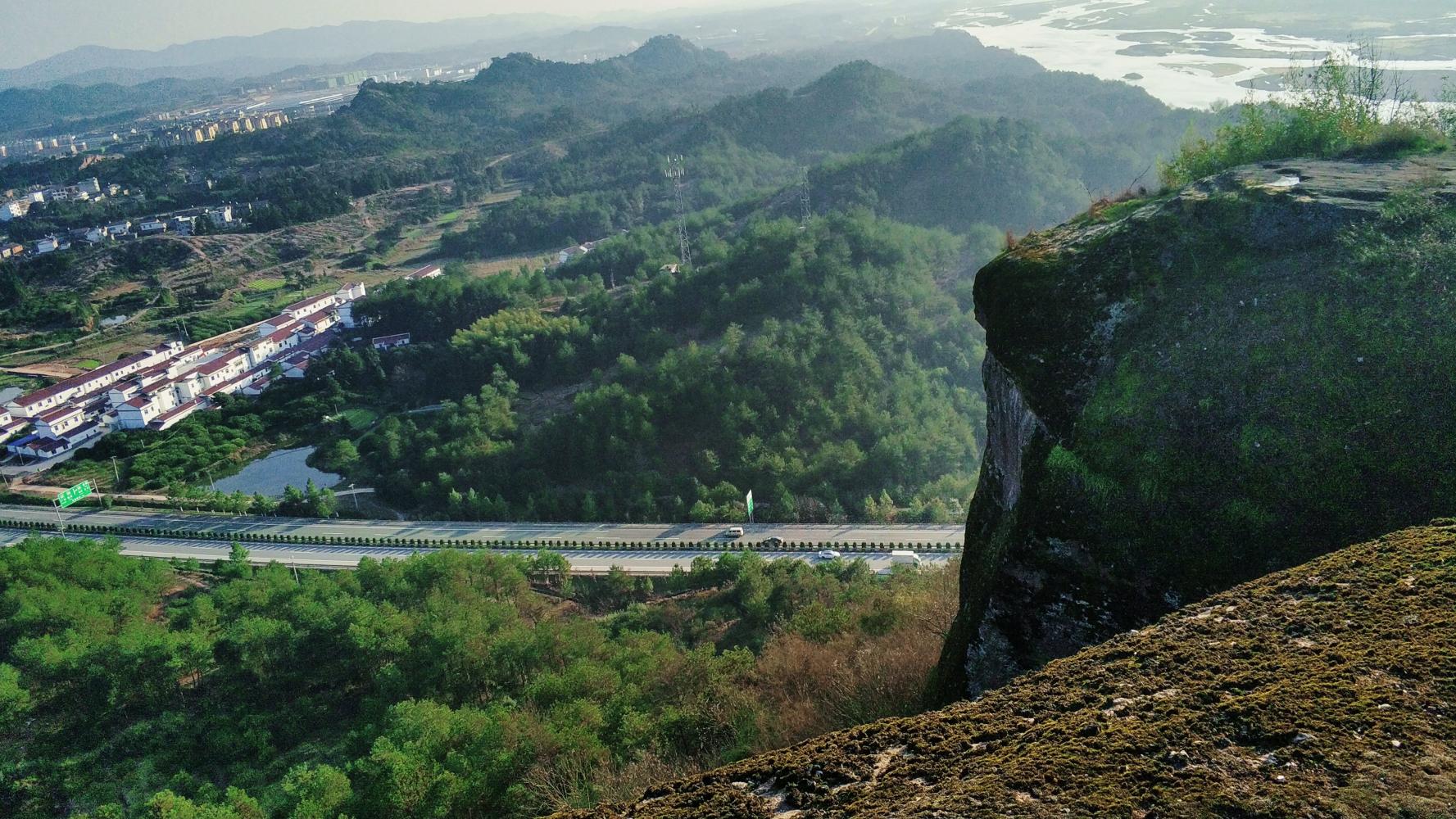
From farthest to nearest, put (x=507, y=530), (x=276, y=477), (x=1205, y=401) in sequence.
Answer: (x=276, y=477), (x=507, y=530), (x=1205, y=401)

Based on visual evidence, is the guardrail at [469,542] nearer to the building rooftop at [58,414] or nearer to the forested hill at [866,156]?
the building rooftop at [58,414]

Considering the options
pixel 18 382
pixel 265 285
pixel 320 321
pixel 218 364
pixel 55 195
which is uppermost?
pixel 55 195

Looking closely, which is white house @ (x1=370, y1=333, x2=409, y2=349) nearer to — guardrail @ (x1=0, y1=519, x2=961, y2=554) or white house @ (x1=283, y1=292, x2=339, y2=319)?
white house @ (x1=283, y1=292, x2=339, y2=319)

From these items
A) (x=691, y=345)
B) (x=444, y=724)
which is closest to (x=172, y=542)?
(x=691, y=345)

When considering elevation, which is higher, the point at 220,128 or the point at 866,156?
the point at 220,128

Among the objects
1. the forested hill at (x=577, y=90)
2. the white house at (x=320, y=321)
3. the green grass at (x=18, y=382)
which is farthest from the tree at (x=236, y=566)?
the forested hill at (x=577, y=90)

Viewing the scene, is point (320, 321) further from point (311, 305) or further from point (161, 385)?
point (161, 385)

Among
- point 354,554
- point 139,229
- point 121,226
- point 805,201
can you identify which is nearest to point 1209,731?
point 354,554
